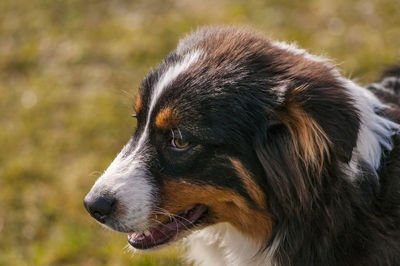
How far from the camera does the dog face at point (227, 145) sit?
272 cm

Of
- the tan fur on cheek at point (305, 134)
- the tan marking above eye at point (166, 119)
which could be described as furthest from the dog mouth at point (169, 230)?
the tan fur on cheek at point (305, 134)

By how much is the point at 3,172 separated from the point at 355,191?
3.64m

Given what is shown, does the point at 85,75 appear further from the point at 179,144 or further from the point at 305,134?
the point at 305,134

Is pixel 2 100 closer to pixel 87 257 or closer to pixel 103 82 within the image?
pixel 103 82

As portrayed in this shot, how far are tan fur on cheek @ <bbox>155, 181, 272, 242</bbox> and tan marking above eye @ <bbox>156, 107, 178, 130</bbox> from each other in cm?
29

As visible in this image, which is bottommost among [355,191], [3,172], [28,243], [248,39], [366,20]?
[28,243]

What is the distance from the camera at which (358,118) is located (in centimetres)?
266

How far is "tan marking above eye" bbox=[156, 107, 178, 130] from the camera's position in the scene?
2857 millimetres

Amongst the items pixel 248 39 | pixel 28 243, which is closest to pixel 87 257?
pixel 28 243

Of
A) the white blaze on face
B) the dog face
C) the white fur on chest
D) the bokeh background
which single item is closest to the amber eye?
the dog face

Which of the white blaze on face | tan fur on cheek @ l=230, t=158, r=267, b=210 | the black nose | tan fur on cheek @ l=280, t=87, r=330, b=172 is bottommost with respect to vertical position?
the black nose

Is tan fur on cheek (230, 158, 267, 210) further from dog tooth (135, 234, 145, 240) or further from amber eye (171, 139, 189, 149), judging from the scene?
dog tooth (135, 234, 145, 240)

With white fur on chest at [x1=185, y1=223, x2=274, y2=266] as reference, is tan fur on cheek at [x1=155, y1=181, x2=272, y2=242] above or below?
above

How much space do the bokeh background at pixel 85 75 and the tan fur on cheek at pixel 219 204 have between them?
1.28 m
